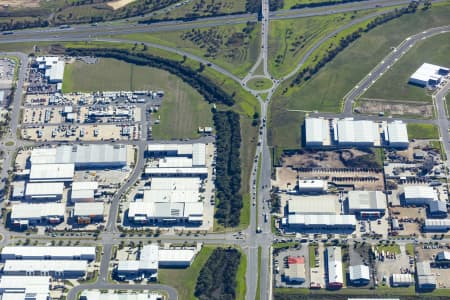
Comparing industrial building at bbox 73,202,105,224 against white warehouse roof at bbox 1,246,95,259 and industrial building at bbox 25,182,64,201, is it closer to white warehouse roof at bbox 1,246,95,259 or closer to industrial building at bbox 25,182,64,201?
industrial building at bbox 25,182,64,201

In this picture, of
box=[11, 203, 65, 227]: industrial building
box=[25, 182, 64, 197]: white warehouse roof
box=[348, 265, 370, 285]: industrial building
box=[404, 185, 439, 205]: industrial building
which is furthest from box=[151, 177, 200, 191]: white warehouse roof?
box=[404, 185, 439, 205]: industrial building

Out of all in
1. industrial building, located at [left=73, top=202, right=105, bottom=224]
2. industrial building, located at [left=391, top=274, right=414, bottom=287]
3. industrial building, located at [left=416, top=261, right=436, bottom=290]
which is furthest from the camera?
industrial building, located at [left=73, top=202, right=105, bottom=224]

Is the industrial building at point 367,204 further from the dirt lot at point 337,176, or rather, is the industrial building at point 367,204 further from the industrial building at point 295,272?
the industrial building at point 295,272

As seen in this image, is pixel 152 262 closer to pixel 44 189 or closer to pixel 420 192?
pixel 44 189

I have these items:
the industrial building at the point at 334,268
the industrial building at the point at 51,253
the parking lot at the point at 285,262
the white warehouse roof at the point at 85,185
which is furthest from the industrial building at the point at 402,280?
the white warehouse roof at the point at 85,185

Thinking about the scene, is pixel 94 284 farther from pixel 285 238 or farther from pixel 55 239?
pixel 285 238

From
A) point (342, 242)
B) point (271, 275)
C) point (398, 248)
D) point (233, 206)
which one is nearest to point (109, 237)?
point (233, 206)
